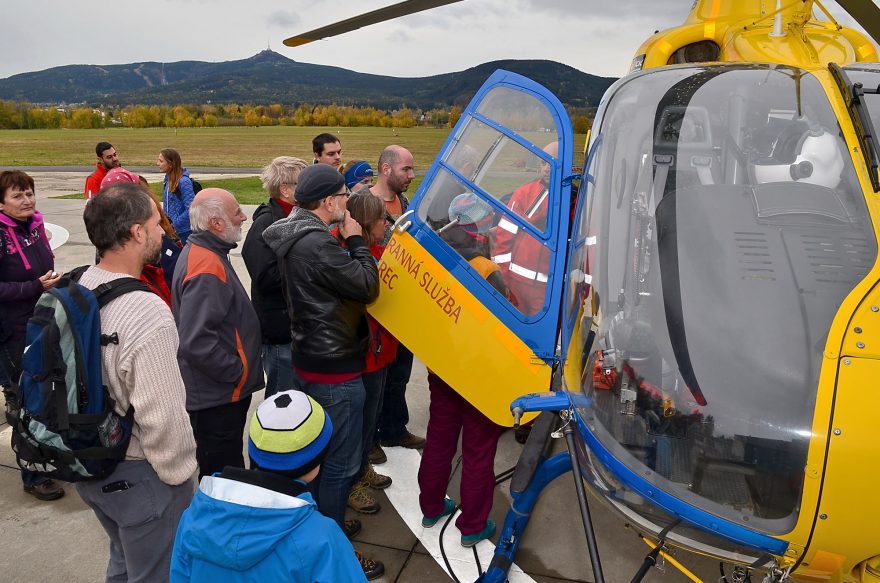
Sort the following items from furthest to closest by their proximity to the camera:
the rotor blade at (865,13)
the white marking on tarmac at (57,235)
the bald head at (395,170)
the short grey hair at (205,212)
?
the white marking on tarmac at (57,235) < the bald head at (395,170) < the rotor blade at (865,13) < the short grey hair at (205,212)

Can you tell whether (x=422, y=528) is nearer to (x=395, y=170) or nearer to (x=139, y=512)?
(x=139, y=512)

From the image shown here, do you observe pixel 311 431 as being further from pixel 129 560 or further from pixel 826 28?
pixel 826 28

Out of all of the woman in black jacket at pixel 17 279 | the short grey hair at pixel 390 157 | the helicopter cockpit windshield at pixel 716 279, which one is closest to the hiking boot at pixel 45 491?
the woman in black jacket at pixel 17 279

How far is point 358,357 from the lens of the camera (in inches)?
115

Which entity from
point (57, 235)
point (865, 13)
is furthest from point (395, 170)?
point (57, 235)

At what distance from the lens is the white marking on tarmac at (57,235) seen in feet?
33.3

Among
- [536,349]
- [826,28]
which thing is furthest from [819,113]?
[826,28]

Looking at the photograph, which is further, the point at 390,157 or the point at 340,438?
the point at 390,157

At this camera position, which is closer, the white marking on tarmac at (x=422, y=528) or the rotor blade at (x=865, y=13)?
the white marking on tarmac at (x=422, y=528)

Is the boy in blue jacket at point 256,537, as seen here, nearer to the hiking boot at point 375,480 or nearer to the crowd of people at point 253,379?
the crowd of people at point 253,379

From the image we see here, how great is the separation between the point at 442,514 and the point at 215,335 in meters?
1.55

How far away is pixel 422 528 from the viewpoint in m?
3.32

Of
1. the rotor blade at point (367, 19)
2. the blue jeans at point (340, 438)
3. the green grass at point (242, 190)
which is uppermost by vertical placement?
the rotor blade at point (367, 19)

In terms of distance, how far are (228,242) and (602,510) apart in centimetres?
244
